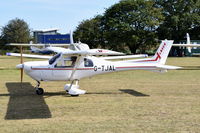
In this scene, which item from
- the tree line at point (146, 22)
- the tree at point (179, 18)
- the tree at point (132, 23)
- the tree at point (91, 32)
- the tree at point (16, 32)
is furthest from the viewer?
the tree at point (16, 32)

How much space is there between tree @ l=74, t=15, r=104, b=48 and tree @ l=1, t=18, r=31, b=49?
2361 cm

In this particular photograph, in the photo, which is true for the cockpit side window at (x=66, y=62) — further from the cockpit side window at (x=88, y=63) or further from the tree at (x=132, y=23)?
the tree at (x=132, y=23)

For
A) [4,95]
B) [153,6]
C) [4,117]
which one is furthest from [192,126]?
[153,6]

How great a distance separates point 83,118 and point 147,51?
70392 millimetres

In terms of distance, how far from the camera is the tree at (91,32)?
7314 centimetres

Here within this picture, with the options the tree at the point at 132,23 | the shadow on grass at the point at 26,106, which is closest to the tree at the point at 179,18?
the tree at the point at 132,23

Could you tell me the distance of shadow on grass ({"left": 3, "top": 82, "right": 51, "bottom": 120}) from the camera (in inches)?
294

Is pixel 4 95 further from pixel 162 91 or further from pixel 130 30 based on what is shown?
pixel 130 30

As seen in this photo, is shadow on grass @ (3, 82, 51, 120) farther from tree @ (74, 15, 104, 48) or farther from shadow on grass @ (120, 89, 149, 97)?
tree @ (74, 15, 104, 48)

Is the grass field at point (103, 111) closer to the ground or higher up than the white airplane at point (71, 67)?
closer to the ground

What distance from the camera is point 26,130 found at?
6086 millimetres

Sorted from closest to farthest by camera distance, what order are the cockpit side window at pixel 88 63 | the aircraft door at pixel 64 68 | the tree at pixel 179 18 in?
the aircraft door at pixel 64 68 < the cockpit side window at pixel 88 63 < the tree at pixel 179 18

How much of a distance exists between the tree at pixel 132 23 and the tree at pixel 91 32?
19.5ft

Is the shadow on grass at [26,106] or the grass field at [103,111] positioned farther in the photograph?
the shadow on grass at [26,106]
